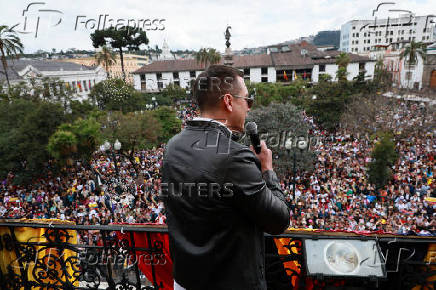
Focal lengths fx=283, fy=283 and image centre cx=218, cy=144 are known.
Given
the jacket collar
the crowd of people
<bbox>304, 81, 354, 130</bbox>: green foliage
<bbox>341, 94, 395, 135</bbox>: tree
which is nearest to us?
the jacket collar

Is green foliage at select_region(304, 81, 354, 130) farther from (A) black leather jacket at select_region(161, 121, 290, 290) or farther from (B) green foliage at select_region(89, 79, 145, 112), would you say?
(A) black leather jacket at select_region(161, 121, 290, 290)

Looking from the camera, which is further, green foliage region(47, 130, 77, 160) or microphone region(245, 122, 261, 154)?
green foliage region(47, 130, 77, 160)

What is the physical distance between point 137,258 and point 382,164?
13.5 meters

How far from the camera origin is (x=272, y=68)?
157ft

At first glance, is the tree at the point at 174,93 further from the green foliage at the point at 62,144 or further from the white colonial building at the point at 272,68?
the green foliage at the point at 62,144

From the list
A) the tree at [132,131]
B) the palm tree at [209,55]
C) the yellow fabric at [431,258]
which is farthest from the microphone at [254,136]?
the palm tree at [209,55]

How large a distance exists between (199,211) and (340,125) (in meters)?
25.2

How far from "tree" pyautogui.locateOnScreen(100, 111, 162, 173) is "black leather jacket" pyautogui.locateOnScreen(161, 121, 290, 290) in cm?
1675

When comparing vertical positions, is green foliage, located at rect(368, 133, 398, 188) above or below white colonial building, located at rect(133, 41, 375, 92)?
below

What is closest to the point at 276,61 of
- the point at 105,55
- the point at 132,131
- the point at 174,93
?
the point at 174,93

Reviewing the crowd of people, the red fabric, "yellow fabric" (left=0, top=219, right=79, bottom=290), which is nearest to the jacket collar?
the red fabric

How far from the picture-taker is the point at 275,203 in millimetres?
1302

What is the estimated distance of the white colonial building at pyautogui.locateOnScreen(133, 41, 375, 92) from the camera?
4691cm

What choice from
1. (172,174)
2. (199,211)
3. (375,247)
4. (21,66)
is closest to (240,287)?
(199,211)
